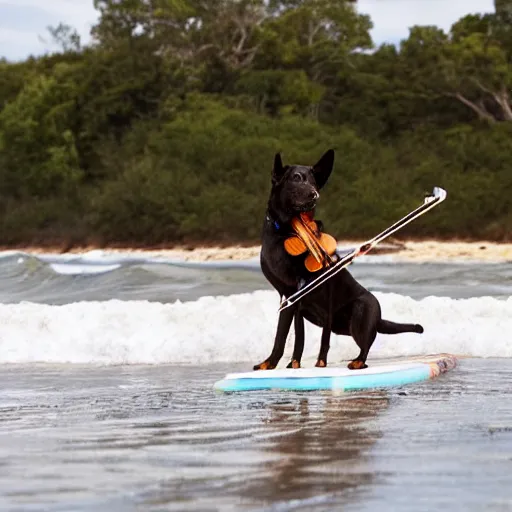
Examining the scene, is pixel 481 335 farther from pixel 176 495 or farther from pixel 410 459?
pixel 176 495

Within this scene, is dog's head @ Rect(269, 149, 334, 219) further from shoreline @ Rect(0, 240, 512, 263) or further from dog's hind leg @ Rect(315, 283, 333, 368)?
shoreline @ Rect(0, 240, 512, 263)

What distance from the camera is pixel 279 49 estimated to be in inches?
2247

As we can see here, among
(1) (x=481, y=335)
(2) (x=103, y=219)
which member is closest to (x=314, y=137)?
(2) (x=103, y=219)

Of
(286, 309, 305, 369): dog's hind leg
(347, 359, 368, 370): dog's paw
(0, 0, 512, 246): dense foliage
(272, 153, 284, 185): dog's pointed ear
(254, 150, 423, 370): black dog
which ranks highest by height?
(0, 0, 512, 246): dense foliage

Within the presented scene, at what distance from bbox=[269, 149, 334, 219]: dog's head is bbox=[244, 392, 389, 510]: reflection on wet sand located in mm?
1193

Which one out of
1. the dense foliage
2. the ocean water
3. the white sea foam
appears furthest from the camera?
the dense foliage

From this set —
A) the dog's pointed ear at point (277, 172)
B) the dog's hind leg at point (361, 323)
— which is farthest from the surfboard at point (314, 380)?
the dog's pointed ear at point (277, 172)

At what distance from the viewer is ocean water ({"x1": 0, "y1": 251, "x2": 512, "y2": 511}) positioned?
15.5 feet

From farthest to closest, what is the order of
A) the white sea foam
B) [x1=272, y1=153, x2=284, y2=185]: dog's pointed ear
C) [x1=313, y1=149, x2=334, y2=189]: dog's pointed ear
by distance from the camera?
the white sea foam, [x1=313, y1=149, x2=334, y2=189]: dog's pointed ear, [x1=272, y1=153, x2=284, y2=185]: dog's pointed ear

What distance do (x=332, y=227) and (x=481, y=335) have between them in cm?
3700

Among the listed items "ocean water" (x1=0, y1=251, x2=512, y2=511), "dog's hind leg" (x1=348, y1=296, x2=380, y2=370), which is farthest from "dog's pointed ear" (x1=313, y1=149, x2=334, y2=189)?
"ocean water" (x1=0, y1=251, x2=512, y2=511)

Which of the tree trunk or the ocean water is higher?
the tree trunk

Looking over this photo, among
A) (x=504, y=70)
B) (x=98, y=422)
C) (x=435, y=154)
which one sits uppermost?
(x=504, y=70)

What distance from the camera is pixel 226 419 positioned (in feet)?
22.1
